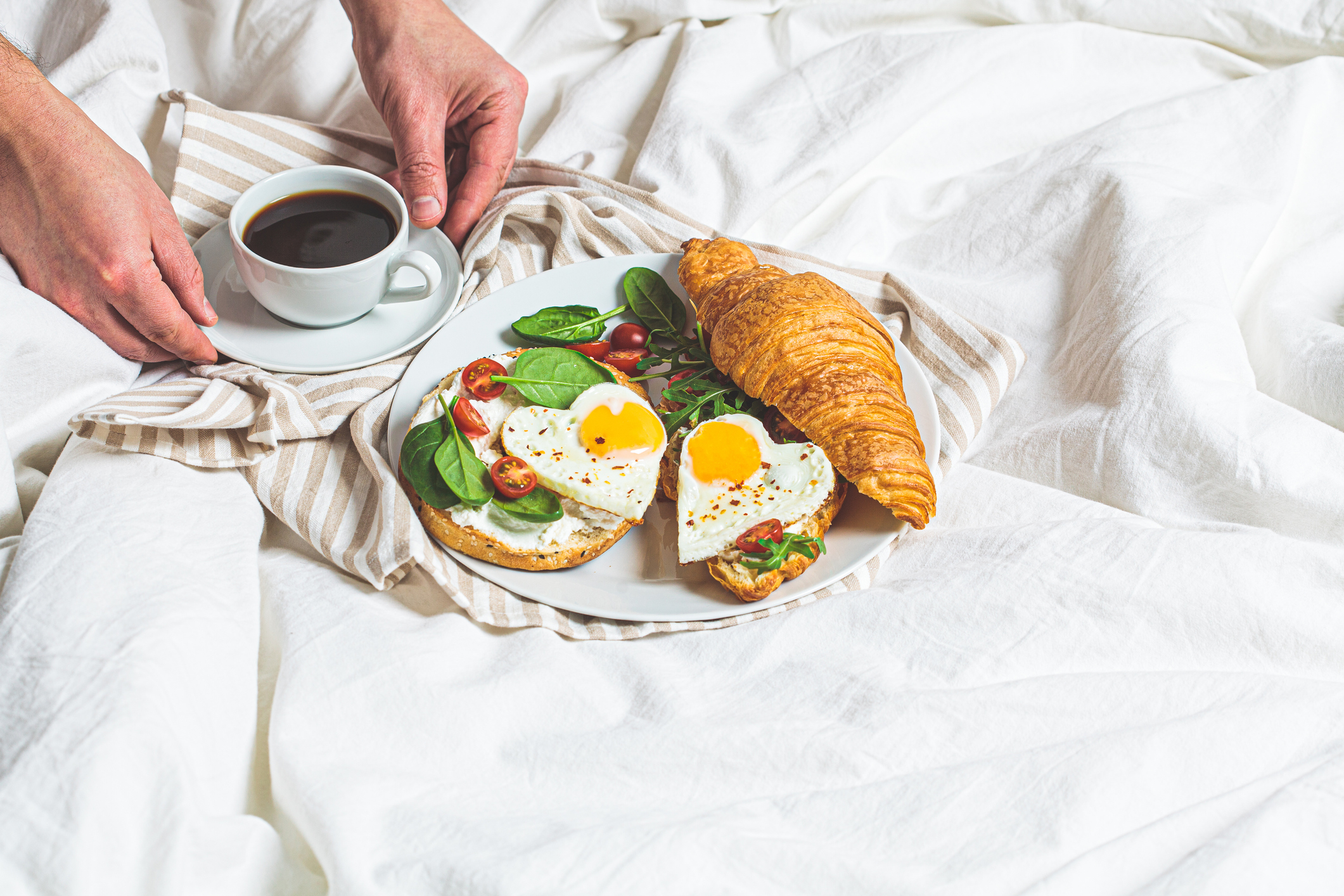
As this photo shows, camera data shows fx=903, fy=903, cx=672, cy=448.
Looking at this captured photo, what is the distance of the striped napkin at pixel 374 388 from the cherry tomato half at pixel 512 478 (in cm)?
18

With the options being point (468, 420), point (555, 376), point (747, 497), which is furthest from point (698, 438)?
point (468, 420)

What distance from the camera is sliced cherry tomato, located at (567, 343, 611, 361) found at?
7.38ft

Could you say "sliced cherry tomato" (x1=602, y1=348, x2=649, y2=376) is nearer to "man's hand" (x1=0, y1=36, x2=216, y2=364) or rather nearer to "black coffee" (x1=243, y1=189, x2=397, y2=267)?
"black coffee" (x1=243, y1=189, x2=397, y2=267)

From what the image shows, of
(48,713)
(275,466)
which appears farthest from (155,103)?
(48,713)

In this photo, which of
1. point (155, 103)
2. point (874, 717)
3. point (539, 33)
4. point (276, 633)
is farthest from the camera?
point (539, 33)

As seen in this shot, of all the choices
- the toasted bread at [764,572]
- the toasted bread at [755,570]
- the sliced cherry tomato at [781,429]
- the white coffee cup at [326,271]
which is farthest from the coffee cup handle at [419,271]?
the toasted bread at [764,572]

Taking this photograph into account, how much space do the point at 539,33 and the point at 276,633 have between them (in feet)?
7.34

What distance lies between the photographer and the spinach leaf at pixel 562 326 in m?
2.21

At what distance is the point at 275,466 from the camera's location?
6.36 feet

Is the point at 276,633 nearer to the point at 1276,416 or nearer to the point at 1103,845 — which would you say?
the point at 1103,845

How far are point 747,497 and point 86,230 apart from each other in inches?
59.8

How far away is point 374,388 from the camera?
2109 millimetres

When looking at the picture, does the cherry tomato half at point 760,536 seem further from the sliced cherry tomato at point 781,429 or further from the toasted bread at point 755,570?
the sliced cherry tomato at point 781,429

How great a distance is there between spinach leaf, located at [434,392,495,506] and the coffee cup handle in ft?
1.59
